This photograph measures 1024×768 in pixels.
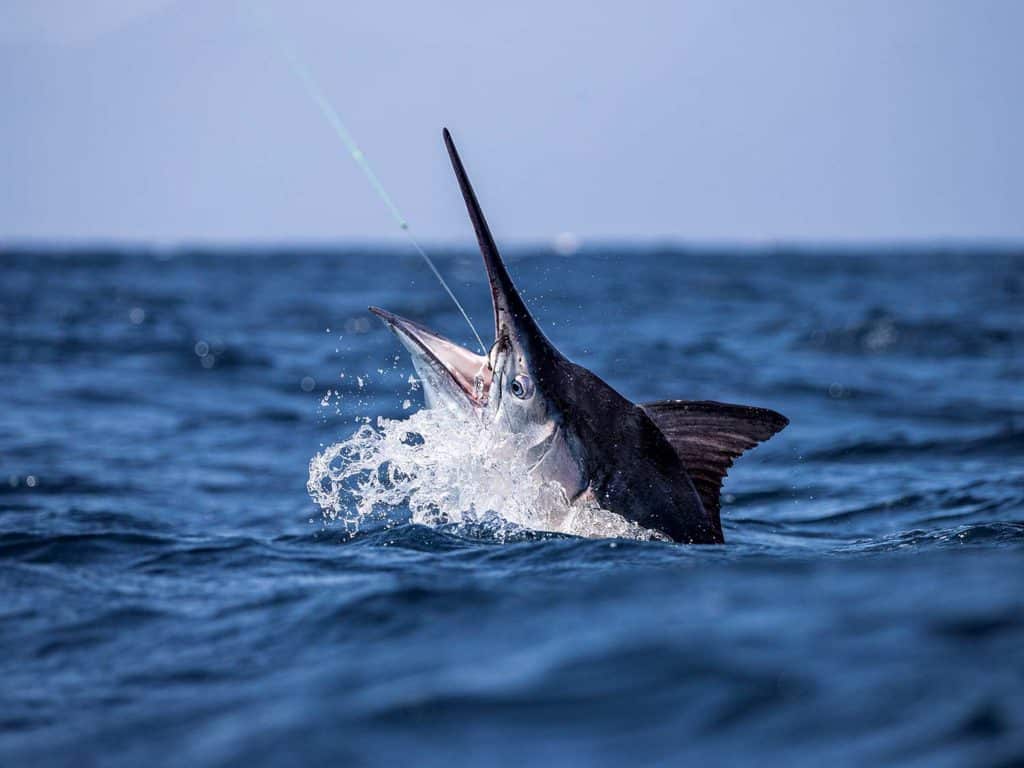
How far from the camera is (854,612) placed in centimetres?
410

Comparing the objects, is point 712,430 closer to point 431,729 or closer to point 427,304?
point 431,729

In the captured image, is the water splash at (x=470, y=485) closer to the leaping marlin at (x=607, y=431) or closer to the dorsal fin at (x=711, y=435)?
the leaping marlin at (x=607, y=431)

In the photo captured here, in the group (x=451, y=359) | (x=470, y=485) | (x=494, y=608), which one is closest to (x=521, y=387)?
(x=451, y=359)

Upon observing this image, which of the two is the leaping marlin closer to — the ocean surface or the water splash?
the water splash

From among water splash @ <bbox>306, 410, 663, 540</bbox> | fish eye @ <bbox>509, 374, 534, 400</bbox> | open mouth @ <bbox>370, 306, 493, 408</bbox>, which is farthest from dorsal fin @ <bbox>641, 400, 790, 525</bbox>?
open mouth @ <bbox>370, 306, 493, 408</bbox>

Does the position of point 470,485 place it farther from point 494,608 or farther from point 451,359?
point 494,608

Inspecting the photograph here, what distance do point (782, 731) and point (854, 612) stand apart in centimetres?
85

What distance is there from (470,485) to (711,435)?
4.71ft

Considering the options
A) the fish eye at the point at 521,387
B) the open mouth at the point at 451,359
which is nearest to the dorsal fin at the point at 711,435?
the fish eye at the point at 521,387

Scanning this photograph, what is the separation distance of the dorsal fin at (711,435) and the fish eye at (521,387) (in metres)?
0.69

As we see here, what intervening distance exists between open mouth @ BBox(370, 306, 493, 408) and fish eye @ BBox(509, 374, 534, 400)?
0.17m

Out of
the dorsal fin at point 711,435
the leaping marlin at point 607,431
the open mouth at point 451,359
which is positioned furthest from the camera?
the open mouth at point 451,359

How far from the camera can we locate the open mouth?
6773 mm

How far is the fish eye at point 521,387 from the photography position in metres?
6.59
